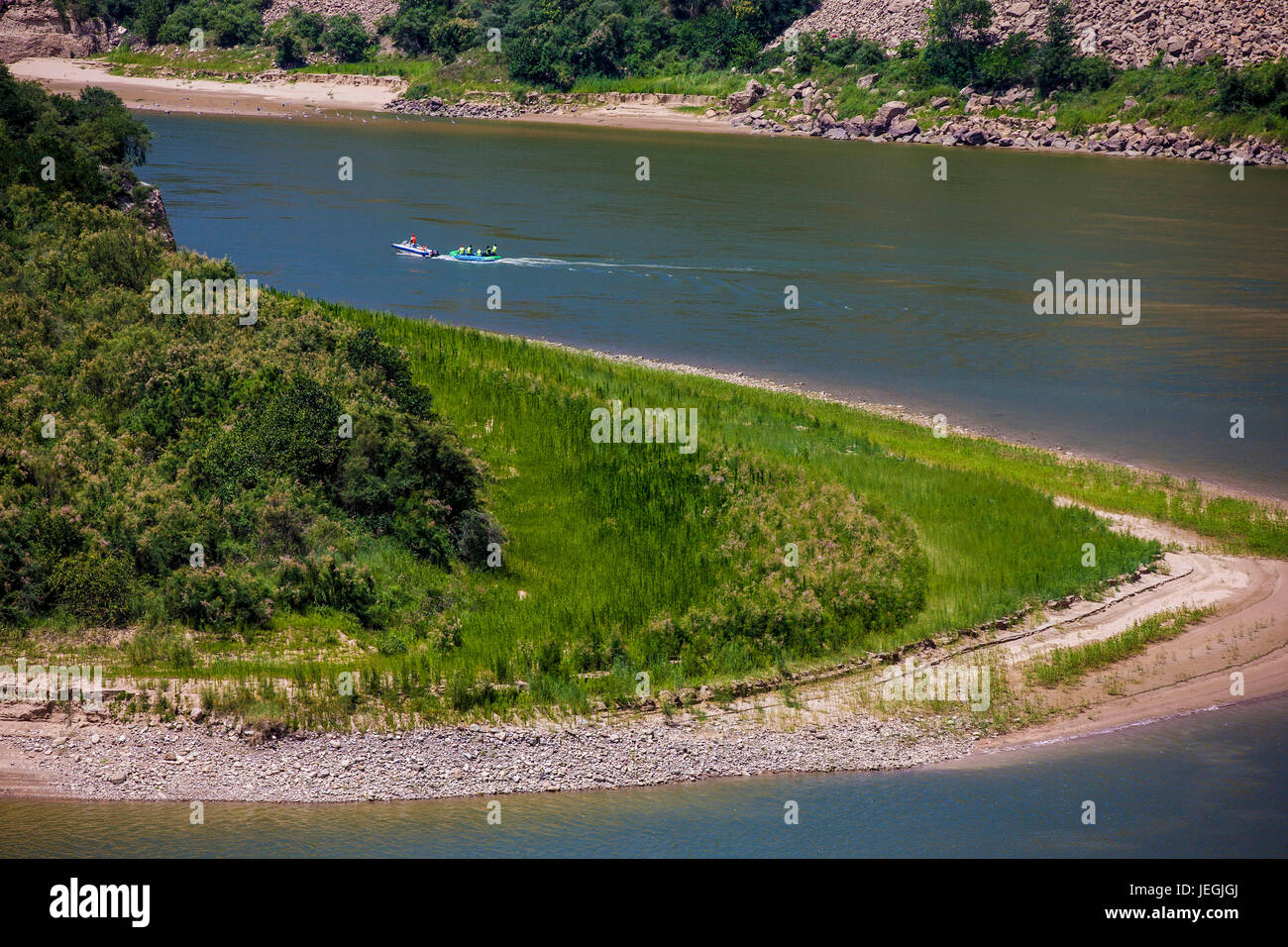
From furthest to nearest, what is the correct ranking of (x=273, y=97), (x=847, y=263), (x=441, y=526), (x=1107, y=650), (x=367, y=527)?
(x=273, y=97) < (x=847, y=263) < (x=441, y=526) < (x=367, y=527) < (x=1107, y=650)

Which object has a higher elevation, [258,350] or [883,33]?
[883,33]

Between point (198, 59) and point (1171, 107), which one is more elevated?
point (198, 59)

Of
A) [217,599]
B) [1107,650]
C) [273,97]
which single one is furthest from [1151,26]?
[217,599]

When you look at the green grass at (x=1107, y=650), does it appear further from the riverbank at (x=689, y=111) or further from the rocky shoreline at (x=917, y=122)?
the rocky shoreline at (x=917, y=122)

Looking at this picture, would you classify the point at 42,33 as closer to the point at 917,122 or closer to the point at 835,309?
the point at 917,122

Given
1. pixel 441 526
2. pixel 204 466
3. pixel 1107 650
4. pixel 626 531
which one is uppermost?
pixel 204 466
